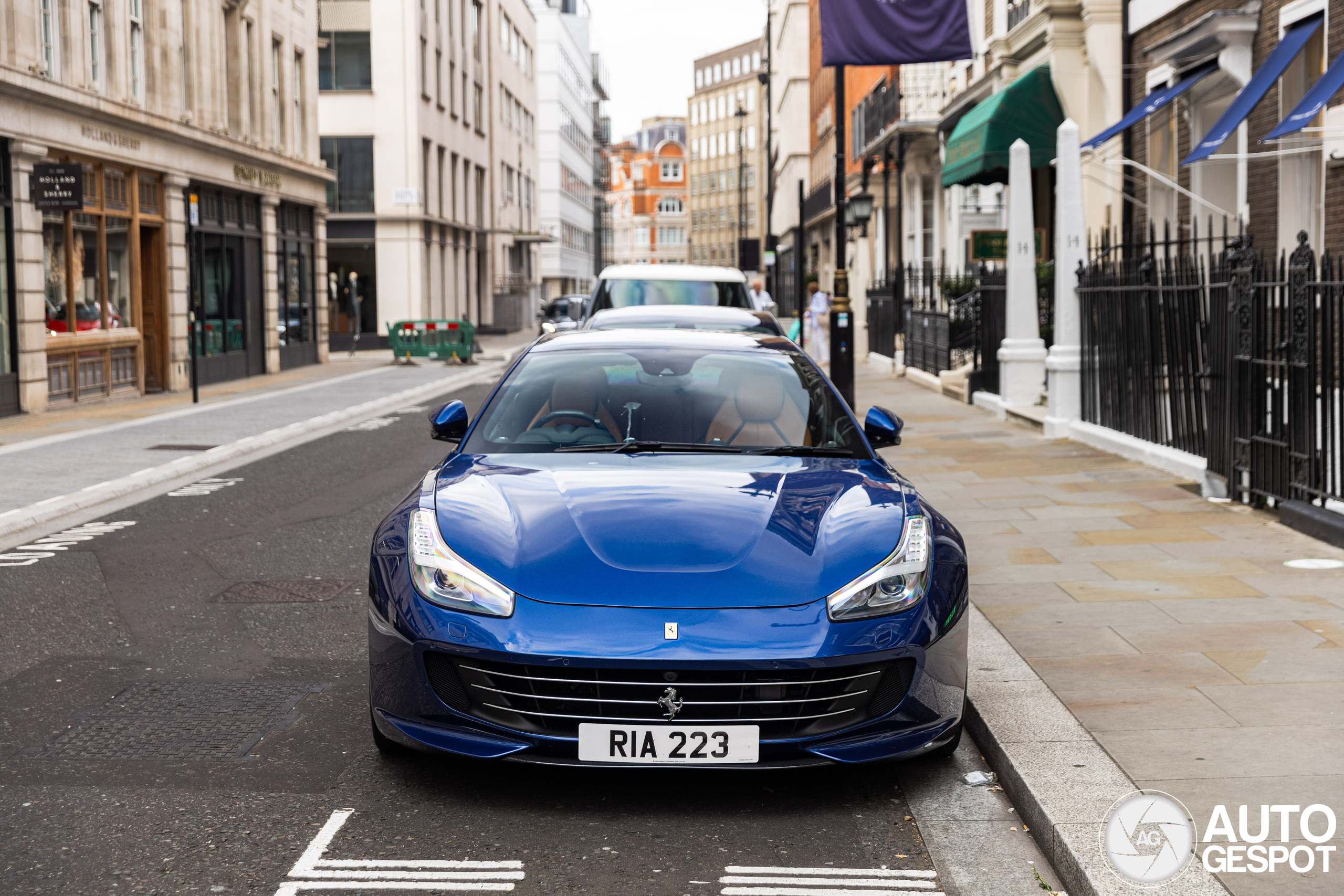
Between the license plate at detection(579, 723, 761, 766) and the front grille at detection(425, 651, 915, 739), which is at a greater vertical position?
the front grille at detection(425, 651, 915, 739)

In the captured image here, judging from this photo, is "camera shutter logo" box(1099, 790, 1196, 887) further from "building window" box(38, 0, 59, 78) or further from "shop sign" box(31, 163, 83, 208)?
"building window" box(38, 0, 59, 78)

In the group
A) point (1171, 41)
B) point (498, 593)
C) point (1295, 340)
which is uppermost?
point (1171, 41)

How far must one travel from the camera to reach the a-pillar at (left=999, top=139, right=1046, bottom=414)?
1608 cm

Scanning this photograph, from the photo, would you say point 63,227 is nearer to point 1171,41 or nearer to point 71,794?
point 1171,41

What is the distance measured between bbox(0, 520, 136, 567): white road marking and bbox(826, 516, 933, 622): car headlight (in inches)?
242

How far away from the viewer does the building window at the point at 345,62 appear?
4666cm

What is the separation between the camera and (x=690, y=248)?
513 ft

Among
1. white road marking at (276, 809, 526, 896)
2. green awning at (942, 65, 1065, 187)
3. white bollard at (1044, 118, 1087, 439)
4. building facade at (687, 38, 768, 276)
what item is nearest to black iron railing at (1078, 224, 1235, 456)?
white bollard at (1044, 118, 1087, 439)

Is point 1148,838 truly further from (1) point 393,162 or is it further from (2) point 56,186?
(1) point 393,162

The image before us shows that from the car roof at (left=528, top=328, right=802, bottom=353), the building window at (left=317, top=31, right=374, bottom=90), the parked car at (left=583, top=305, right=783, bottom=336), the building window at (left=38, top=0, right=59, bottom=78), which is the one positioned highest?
the building window at (left=317, top=31, right=374, bottom=90)

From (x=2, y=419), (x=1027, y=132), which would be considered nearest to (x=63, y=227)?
(x=2, y=419)

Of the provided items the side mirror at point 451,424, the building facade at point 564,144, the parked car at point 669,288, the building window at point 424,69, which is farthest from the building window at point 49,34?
the building facade at point 564,144

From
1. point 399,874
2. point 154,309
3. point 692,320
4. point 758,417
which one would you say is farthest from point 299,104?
point 399,874

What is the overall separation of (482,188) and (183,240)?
37.3 m
